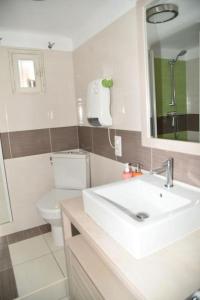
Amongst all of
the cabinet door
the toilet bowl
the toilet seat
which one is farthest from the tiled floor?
the toilet seat

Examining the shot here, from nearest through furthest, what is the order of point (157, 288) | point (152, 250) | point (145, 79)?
point (157, 288) < point (152, 250) < point (145, 79)

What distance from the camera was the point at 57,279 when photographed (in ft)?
5.52

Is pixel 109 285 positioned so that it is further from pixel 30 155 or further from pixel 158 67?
pixel 30 155

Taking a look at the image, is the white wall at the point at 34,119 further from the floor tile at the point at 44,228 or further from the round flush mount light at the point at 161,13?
the round flush mount light at the point at 161,13

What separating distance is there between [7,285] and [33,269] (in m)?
0.21

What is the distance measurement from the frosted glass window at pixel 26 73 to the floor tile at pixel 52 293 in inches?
68.2

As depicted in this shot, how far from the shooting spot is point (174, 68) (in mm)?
1310

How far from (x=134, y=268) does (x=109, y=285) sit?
13.9 inches

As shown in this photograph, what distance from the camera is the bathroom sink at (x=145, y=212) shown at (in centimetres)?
82

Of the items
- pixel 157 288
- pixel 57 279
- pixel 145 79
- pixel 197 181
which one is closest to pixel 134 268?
pixel 157 288

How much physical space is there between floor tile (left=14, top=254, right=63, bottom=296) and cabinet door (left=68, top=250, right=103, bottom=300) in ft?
1.12

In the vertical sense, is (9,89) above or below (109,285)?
above

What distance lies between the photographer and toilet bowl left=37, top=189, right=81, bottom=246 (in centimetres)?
183

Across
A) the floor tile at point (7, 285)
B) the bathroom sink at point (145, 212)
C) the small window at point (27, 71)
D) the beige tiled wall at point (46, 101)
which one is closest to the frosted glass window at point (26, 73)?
the small window at point (27, 71)
